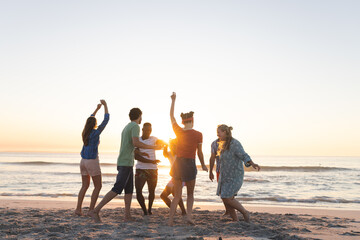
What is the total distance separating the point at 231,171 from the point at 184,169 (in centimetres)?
93

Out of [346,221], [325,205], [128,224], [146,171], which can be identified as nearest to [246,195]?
[325,205]

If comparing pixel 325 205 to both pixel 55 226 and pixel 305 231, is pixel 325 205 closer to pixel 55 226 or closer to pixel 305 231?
pixel 305 231

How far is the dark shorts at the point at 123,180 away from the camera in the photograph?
5.68m

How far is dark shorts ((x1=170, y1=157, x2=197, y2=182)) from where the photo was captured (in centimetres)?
559

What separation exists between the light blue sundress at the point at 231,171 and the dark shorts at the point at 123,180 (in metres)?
1.60

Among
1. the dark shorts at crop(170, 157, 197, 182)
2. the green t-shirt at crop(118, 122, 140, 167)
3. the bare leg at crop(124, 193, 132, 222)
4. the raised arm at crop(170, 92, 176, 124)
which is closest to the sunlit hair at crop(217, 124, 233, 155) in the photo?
the dark shorts at crop(170, 157, 197, 182)

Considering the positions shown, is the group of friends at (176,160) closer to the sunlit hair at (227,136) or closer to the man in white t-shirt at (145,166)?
the sunlit hair at (227,136)

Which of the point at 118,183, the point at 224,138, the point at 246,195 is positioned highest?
the point at 224,138

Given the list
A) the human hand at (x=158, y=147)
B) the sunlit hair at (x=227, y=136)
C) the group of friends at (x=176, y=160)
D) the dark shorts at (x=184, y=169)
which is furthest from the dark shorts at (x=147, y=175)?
the sunlit hair at (x=227, y=136)

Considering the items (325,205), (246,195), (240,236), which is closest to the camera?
(240,236)

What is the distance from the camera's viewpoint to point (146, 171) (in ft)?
21.8

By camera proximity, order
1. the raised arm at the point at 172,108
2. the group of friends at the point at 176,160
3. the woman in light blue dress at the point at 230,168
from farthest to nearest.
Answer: the woman in light blue dress at the point at 230,168, the group of friends at the point at 176,160, the raised arm at the point at 172,108

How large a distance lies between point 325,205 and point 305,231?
5.47 metres

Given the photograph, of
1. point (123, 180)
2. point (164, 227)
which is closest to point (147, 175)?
point (123, 180)
